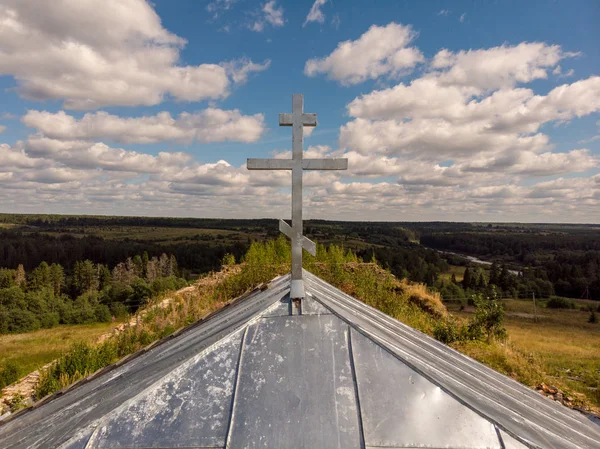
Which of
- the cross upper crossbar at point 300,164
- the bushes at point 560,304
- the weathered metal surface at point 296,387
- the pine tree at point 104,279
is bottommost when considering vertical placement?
the bushes at point 560,304

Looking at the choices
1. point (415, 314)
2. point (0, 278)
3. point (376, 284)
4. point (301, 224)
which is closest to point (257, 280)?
point (376, 284)

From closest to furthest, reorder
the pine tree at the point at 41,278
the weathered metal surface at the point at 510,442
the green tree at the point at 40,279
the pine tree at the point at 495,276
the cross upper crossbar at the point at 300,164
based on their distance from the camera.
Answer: the weathered metal surface at the point at 510,442 < the cross upper crossbar at the point at 300,164 < the green tree at the point at 40,279 < the pine tree at the point at 41,278 < the pine tree at the point at 495,276

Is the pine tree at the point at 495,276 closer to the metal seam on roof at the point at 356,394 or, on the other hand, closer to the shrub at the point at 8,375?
the shrub at the point at 8,375

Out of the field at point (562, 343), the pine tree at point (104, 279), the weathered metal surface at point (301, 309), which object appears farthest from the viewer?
the pine tree at point (104, 279)

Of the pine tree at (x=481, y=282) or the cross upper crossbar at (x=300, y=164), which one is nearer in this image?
the cross upper crossbar at (x=300, y=164)

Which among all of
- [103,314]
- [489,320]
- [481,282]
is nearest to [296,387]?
[489,320]

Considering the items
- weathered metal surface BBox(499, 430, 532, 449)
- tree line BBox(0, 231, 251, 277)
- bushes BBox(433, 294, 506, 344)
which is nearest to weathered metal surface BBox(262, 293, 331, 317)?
weathered metal surface BBox(499, 430, 532, 449)

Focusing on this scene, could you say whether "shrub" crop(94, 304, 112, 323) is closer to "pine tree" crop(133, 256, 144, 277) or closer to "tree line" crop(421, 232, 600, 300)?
"pine tree" crop(133, 256, 144, 277)

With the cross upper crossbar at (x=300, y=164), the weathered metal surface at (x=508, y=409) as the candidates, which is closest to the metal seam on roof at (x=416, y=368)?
the weathered metal surface at (x=508, y=409)
